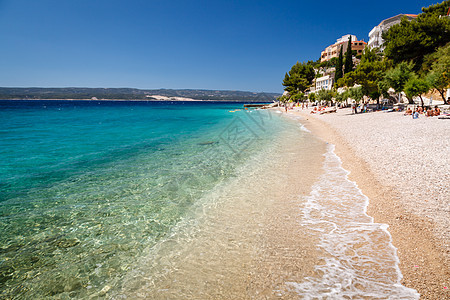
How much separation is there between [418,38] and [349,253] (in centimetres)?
5255

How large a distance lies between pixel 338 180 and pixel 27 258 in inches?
406

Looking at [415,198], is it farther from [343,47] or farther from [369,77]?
[343,47]

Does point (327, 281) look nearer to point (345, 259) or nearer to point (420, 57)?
point (345, 259)

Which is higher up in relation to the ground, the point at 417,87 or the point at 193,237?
the point at 417,87

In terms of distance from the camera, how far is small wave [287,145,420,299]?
13.3 ft

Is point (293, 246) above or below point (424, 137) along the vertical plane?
below

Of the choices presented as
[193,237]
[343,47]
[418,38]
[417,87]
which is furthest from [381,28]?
[193,237]

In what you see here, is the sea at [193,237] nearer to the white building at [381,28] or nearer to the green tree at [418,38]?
the green tree at [418,38]

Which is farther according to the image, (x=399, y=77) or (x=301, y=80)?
(x=301, y=80)

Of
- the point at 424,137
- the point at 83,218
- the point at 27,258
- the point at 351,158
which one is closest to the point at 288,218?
the point at 83,218

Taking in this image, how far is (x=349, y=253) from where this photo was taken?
5039 mm

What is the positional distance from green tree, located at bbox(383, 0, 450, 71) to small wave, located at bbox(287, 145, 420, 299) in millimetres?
48727

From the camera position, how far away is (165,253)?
5.32 metres

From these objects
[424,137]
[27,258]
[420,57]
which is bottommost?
[27,258]
